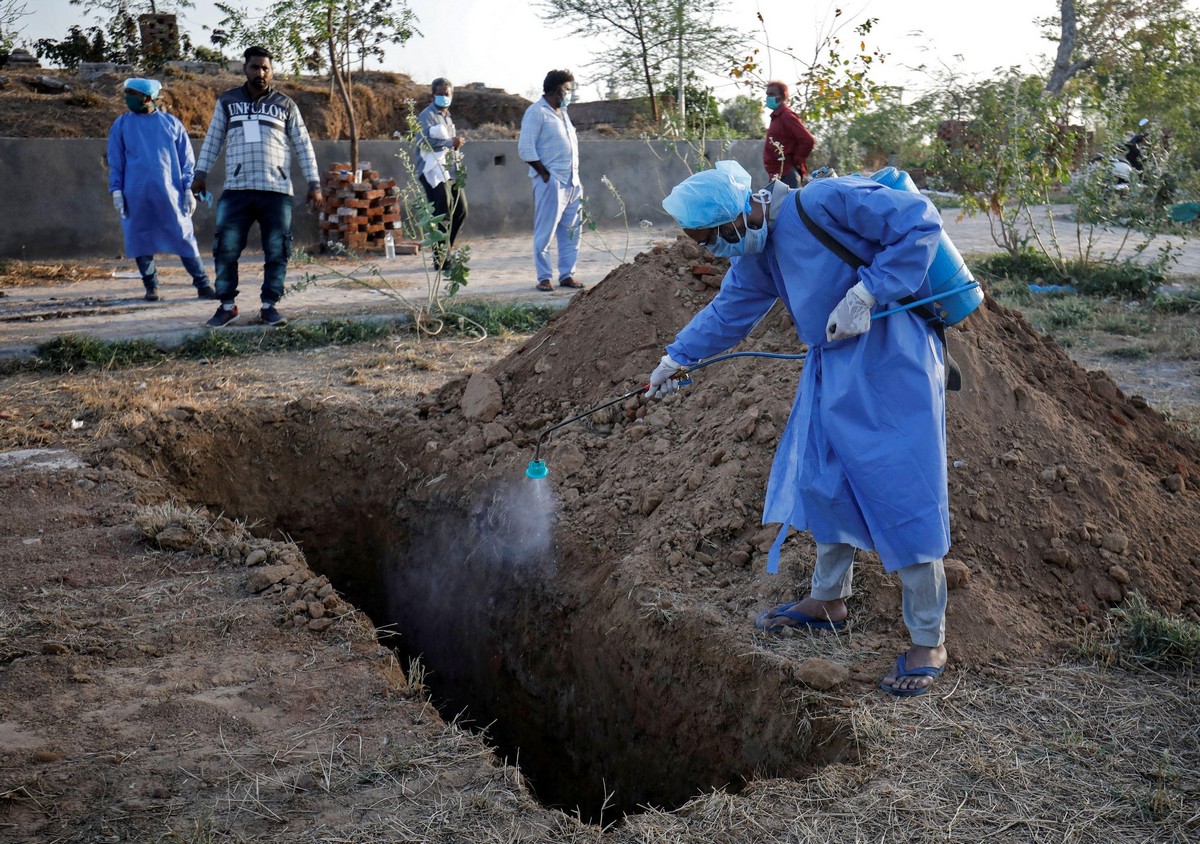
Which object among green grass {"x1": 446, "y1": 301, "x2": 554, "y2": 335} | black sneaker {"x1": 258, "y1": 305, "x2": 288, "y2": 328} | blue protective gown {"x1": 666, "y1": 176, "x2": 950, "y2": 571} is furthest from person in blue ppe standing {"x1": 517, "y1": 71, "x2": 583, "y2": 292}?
blue protective gown {"x1": 666, "y1": 176, "x2": 950, "y2": 571}

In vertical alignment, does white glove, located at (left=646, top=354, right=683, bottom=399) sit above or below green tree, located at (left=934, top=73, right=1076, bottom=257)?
below

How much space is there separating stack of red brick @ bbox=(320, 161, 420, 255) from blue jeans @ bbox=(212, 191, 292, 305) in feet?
14.0

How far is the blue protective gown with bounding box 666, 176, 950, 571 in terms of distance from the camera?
2.50m

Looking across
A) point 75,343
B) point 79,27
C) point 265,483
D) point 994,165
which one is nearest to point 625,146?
point 994,165

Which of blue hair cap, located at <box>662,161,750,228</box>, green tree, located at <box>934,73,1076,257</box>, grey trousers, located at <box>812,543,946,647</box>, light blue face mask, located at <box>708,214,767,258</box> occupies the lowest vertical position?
grey trousers, located at <box>812,543,946,647</box>

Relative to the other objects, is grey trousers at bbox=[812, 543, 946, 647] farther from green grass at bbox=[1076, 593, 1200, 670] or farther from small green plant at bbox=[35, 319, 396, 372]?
small green plant at bbox=[35, 319, 396, 372]

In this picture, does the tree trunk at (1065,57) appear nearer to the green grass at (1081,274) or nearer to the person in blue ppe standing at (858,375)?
the green grass at (1081,274)

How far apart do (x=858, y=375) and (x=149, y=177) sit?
676 cm

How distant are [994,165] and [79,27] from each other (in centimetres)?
1263

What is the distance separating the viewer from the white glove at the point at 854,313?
2.46 metres

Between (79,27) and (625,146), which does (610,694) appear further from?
(79,27)

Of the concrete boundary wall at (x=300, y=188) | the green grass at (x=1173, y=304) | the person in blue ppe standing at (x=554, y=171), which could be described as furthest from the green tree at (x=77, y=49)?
the green grass at (x=1173, y=304)

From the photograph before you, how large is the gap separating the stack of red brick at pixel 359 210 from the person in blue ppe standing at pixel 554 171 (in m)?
3.28

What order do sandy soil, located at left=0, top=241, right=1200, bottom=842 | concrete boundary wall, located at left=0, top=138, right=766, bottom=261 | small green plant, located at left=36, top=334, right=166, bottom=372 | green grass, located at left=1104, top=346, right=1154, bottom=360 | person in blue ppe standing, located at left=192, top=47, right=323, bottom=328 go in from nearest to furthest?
1. sandy soil, located at left=0, top=241, right=1200, bottom=842
2. small green plant, located at left=36, top=334, right=166, bottom=372
3. green grass, located at left=1104, top=346, right=1154, bottom=360
4. person in blue ppe standing, located at left=192, top=47, right=323, bottom=328
5. concrete boundary wall, located at left=0, top=138, right=766, bottom=261
